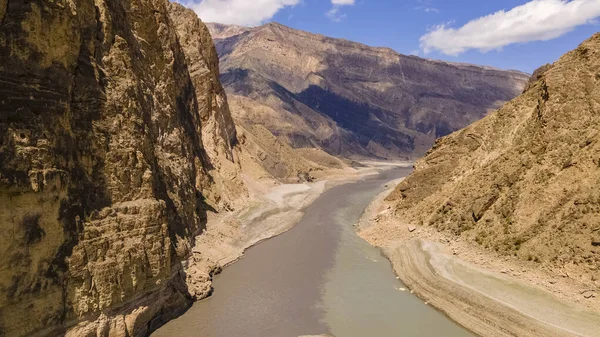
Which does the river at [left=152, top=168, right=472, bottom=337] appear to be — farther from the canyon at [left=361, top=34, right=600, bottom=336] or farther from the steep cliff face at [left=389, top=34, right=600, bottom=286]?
the steep cliff face at [left=389, top=34, right=600, bottom=286]

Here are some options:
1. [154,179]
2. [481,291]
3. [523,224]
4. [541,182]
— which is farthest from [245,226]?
[541,182]

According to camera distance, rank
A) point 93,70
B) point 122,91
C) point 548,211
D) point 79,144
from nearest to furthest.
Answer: point 79,144 < point 93,70 < point 122,91 < point 548,211

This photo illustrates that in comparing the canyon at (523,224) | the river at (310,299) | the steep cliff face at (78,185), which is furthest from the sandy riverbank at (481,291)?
the steep cliff face at (78,185)

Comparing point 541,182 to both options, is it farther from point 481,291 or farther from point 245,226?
point 245,226

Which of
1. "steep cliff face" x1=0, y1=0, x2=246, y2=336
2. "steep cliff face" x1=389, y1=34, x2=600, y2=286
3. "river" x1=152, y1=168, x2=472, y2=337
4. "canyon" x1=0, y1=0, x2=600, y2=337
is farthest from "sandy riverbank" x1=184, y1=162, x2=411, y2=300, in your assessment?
"steep cliff face" x1=389, y1=34, x2=600, y2=286

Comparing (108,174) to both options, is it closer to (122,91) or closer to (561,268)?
(122,91)

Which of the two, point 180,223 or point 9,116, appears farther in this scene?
point 180,223

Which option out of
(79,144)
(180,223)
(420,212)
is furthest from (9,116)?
(420,212)
